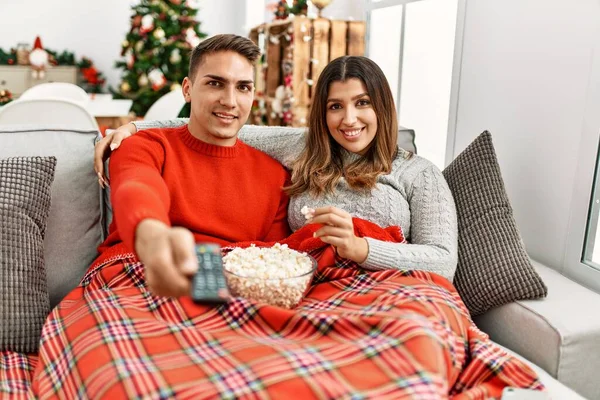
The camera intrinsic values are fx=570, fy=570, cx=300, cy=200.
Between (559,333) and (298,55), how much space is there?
2.66 m

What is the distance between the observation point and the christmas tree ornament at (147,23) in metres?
5.30

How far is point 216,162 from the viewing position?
1.60m

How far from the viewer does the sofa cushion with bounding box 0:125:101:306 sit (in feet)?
5.02

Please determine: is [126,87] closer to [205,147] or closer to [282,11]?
[282,11]

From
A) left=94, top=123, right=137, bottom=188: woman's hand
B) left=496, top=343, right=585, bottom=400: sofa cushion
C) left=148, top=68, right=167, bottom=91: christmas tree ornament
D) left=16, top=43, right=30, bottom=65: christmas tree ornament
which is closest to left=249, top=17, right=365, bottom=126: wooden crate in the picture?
left=148, top=68, right=167, bottom=91: christmas tree ornament

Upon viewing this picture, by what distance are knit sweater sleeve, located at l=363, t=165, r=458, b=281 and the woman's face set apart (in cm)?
20

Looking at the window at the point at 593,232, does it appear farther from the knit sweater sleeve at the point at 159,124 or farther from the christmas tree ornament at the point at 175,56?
the christmas tree ornament at the point at 175,56

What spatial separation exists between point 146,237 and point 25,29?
19.6 feet

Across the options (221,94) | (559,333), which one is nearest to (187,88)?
(221,94)

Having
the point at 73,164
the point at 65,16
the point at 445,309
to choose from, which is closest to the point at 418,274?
the point at 445,309

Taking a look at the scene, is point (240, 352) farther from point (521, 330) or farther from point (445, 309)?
point (521, 330)

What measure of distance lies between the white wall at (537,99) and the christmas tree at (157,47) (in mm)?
3802

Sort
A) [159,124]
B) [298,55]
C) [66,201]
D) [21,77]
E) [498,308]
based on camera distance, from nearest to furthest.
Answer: [498,308] < [66,201] < [159,124] < [298,55] < [21,77]

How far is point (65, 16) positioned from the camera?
5.97 m
